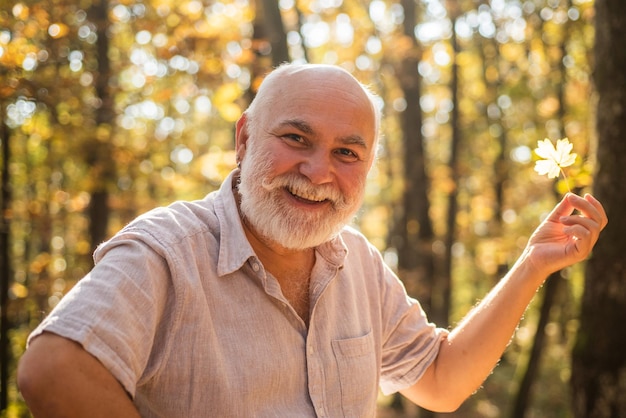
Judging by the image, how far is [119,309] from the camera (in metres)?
1.67

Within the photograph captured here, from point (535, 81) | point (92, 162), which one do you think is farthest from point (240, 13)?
point (535, 81)

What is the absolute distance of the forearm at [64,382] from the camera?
1525 millimetres

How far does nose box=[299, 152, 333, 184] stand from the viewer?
2.26 meters

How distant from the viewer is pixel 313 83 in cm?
233

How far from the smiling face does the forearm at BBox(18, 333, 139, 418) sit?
2.83 feet

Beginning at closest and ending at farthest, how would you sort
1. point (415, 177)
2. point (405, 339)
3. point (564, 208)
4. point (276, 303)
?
point (276, 303)
point (564, 208)
point (405, 339)
point (415, 177)

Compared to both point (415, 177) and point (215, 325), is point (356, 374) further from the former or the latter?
point (415, 177)

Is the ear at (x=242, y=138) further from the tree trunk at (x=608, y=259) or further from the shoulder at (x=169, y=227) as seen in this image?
the tree trunk at (x=608, y=259)

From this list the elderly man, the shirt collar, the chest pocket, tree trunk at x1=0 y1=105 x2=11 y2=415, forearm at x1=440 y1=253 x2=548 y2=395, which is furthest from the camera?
tree trunk at x1=0 y1=105 x2=11 y2=415

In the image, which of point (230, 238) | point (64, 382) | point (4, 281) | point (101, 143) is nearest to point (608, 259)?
point (230, 238)

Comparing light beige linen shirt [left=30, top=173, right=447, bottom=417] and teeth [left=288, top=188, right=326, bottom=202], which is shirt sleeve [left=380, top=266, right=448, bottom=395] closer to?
light beige linen shirt [left=30, top=173, right=447, bottom=417]

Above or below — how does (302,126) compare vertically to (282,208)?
above

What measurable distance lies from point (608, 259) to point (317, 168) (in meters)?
2.93

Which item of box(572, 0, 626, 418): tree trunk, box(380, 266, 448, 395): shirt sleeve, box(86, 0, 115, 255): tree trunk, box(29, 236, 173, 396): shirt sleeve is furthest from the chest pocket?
box(86, 0, 115, 255): tree trunk
